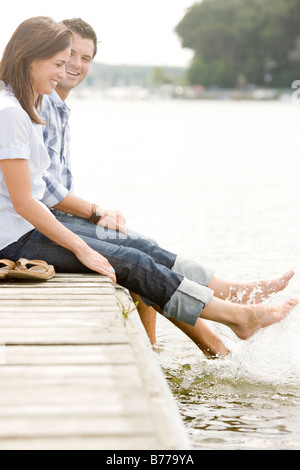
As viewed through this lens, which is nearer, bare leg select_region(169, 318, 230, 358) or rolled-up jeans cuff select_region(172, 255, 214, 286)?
rolled-up jeans cuff select_region(172, 255, 214, 286)

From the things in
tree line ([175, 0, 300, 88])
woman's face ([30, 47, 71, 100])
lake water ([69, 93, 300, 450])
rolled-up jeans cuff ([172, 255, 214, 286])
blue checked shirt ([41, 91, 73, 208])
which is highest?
tree line ([175, 0, 300, 88])

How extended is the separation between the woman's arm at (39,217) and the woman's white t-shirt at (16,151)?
0.07 m

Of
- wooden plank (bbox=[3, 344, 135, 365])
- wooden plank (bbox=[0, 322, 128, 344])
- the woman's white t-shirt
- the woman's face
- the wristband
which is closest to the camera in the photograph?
wooden plank (bbox=[3, 344, 135, 365])

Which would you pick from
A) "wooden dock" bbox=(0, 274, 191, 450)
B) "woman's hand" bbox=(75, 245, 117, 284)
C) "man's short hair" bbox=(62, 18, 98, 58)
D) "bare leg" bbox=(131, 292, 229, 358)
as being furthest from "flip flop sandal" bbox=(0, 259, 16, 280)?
"man's short hair" bbox=(62, 18, 98, 58)

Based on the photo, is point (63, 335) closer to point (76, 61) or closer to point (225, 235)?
point (76, 61)

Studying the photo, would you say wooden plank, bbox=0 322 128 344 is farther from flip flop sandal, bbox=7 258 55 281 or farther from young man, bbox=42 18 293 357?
young man, bbox=42 18 293 357

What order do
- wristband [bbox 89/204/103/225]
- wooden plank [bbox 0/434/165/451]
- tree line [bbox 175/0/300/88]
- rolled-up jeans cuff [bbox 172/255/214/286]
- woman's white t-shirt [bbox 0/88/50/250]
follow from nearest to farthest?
wooden plank [bbox 0/434/165/451] < woman's white t-shirt [bbox 0/88/50/250] < rolled-up jeans cuff [bbox 172/255/214/286] < wristband [bbox 89/204/103/225] < tree line [bbox 175/0/300/88]

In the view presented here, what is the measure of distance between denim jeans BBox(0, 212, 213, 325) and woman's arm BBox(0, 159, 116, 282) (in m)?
0.07

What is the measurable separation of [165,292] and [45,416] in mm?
1609

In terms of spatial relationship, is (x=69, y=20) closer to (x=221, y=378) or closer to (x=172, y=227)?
→ (x=221, y=378)

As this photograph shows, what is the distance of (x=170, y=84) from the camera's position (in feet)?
518

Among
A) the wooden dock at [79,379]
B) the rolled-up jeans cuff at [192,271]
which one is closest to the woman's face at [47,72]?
the wooden dock at [79,379]

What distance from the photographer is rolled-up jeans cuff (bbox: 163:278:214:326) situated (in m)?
3.84

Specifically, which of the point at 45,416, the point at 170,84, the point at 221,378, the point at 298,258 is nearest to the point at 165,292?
the point at 221,378
